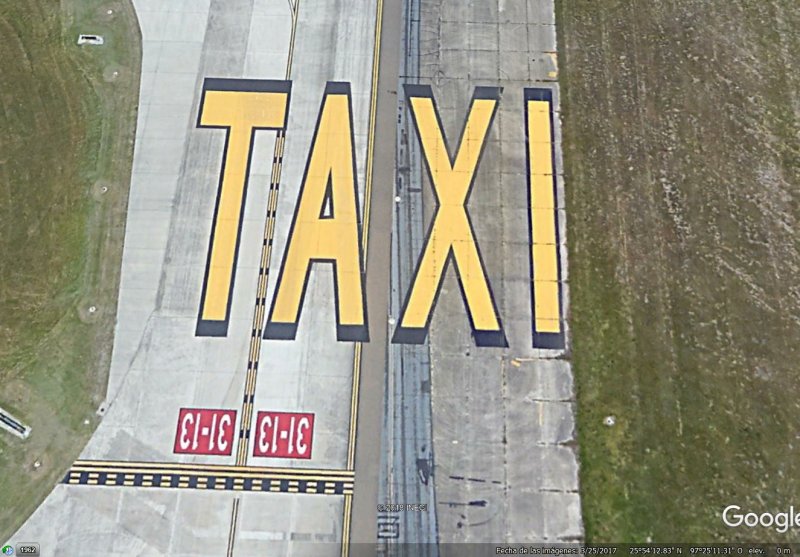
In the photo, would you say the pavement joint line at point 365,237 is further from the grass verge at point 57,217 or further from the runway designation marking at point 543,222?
the grass verge at point 57,217

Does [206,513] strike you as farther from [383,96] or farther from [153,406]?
[383,96]

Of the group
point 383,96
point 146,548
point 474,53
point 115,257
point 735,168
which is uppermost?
point 474,53

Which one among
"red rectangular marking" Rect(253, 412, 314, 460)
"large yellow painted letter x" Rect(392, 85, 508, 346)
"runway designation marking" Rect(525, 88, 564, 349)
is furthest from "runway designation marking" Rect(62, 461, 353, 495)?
"runway designation marking" Rect(525, 88, 564, 349)

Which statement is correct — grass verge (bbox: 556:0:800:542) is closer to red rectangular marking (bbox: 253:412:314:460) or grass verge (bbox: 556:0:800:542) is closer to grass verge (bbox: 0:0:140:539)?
red rectangular marking (bbox: 253:412:314:460)

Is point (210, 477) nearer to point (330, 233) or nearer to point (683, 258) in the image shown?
point (330, 233)

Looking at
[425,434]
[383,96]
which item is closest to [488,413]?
[425,434]

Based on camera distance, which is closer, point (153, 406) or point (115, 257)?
point (153, 406)
